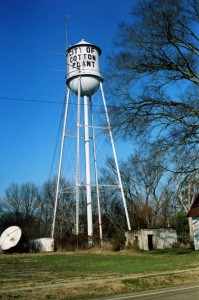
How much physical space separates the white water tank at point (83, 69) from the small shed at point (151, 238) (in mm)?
14127

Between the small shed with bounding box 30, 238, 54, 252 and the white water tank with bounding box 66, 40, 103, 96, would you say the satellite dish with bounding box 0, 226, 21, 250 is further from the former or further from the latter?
the white water tank with bounding box 66, 40, 103, 96

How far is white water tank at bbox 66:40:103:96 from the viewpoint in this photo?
124ft

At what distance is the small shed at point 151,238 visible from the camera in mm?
36562

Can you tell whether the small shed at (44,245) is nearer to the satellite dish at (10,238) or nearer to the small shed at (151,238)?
the satellite dish at (10,238)

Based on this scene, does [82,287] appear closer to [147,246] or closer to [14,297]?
[14,297]

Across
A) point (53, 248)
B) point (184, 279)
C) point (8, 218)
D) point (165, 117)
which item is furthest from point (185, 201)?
point (184, 279)

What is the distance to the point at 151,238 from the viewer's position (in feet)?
124

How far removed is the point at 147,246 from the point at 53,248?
953 cm

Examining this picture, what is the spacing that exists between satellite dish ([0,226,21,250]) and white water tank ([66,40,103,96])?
599 inches

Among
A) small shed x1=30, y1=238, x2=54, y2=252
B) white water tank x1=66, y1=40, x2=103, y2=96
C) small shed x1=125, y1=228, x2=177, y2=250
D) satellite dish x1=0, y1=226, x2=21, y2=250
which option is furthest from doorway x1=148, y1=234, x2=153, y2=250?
white water tank x1=66, y1=40, x2=103, y2=96

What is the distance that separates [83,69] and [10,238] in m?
18.2

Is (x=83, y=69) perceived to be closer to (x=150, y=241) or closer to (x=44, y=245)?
(x=150, y=241)

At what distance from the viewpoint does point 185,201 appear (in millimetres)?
52344

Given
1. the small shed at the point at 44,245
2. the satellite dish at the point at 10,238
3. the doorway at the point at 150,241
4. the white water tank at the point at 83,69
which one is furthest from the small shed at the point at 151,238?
the white water tank at the point at 83,69
